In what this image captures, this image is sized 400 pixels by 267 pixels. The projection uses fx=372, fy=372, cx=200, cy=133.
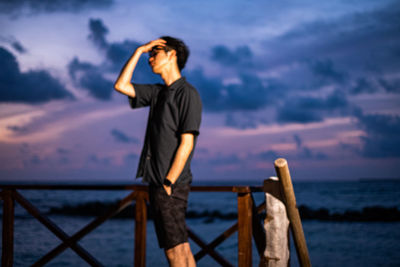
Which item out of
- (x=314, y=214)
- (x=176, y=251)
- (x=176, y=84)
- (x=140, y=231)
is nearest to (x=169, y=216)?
(x=176, y=251)

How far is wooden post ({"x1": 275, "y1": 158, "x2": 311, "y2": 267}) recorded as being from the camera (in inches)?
92.2

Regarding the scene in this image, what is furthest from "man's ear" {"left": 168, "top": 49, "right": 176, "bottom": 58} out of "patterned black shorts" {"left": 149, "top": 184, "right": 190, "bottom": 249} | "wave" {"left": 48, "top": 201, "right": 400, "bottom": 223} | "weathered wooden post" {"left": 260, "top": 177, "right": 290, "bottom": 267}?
"wave" {"left": 48, "top": 201, "right": 400, "bottom": 223}

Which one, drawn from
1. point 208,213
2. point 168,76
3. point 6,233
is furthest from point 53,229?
point 208,213

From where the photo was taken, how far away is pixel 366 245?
489 inches

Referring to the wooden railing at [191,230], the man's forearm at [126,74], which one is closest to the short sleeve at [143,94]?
the man's forearm at [126,74]

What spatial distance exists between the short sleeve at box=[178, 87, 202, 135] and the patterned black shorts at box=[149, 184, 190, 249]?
35 cm

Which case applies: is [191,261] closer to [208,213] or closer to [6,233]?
[6,233]

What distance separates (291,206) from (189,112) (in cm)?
95

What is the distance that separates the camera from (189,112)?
7.11 feet

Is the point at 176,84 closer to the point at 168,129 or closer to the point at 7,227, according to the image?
the point at 168,129

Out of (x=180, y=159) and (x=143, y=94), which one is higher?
(x=143, y=94)

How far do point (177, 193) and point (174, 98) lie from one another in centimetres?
57

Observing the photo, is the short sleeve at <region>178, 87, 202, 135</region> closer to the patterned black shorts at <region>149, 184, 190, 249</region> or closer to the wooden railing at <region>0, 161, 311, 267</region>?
the patterned black shorts at <region>149, 184, 190, 249</region>

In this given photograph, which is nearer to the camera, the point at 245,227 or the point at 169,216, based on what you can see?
the point at 169,216
